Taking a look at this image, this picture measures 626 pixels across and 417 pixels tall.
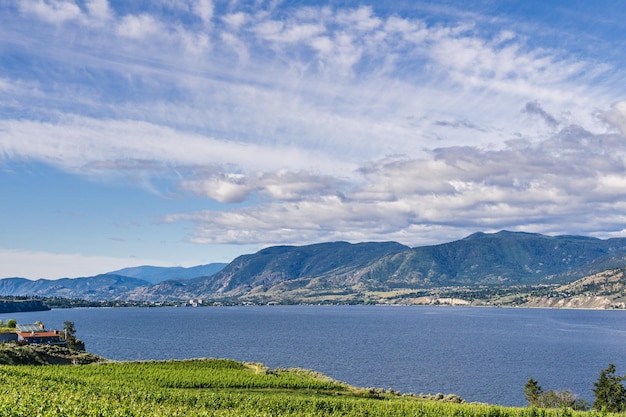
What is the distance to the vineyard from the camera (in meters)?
42.8

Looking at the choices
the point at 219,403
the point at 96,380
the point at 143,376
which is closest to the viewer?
the point at 219,403

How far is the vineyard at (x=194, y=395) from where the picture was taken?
4278 cm

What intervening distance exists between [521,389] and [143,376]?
85.3m

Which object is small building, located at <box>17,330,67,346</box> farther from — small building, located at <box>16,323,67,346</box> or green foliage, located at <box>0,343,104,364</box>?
green foliage, located at <box>0,343,104,364</box>

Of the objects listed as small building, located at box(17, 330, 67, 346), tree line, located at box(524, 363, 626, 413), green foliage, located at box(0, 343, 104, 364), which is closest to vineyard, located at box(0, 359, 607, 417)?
green foliage, located at box(0, 343, 104, 364)

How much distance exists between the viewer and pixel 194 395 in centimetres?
6981

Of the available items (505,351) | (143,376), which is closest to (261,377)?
(143,376)

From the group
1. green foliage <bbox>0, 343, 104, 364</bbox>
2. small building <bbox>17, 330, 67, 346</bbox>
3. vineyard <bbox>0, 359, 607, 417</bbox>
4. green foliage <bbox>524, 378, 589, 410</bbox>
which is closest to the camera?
vineyard <bbox>0, 359, 607, 417</bbox>

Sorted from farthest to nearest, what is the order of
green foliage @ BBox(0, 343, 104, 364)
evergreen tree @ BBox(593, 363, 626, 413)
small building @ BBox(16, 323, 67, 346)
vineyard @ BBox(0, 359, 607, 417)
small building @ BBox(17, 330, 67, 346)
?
small building @ BBox(16, 323, 67, 346), small building @ BBox(17, 330, 67, 346), green foliage @ BBox(0, 343, 104, 364), evergreen tree @ BBox(593, 363, 626, 413), vineyard @ BBox(0, 359, 607, 417)

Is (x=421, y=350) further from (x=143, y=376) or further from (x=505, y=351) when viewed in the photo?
(x=143, y=376)

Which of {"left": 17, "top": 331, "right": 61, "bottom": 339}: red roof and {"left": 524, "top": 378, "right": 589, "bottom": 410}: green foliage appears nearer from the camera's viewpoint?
{"left": 524, "top": 378, "right": 589, "bottom": 410}: green foliage

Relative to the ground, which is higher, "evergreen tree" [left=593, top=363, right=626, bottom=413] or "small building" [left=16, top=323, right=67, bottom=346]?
"small building" [left=16, top=323, right=67, bottom=346]

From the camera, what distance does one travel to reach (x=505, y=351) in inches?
7441

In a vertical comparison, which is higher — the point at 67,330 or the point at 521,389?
the point at 67,330
